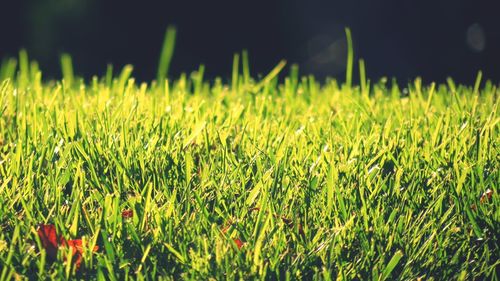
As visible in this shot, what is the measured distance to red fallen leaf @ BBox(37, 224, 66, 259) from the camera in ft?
5.98

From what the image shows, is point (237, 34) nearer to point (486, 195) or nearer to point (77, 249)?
point (486, 195)

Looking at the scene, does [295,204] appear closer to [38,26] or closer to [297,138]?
[297,138]

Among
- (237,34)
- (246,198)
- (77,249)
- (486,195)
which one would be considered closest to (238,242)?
(246,198)

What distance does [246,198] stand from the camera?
80.0 inches

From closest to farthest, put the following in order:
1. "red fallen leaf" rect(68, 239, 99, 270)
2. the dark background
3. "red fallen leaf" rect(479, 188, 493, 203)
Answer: "red fallen leaf" rect(68, 239, 99, 270) < "red fallen leaf" rect(479, 188, 493, 203) < the dark background

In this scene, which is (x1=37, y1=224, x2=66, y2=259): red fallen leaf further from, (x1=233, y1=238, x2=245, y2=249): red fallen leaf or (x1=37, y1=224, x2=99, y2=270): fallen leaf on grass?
(x1=233, y1=238, x2=245, y2=249): red fallen leaf

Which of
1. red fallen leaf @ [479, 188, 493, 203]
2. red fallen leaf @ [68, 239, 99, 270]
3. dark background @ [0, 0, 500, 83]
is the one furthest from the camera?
dark background @ [0, 0, 500, 83]

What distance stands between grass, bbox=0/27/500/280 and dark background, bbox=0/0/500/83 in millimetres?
6402

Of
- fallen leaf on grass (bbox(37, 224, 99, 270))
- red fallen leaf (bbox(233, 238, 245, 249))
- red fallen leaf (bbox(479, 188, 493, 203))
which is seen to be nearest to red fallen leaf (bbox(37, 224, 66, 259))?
fallen leaf on grass (bbox(37, 224, 99, 270))

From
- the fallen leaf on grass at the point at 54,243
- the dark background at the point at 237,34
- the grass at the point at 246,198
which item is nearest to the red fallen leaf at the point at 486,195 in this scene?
the grass at the point at 246,198

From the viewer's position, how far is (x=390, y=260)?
6.11ft

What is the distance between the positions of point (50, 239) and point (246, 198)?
0.53 metres

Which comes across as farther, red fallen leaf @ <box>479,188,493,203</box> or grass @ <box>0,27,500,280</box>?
red fallen leaf @ <box>479,188,493,203</box>

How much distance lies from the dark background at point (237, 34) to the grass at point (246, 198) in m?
6.40
